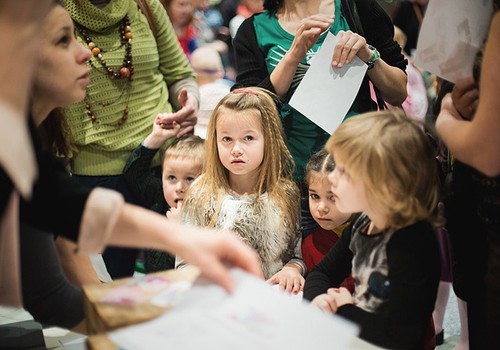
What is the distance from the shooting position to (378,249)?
134cm

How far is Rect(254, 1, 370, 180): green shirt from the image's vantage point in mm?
1933

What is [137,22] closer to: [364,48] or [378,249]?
[364,48]

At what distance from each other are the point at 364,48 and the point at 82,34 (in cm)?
85

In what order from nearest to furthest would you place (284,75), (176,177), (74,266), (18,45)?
(18,45) < (74,266) < (284,75) < (176,177)

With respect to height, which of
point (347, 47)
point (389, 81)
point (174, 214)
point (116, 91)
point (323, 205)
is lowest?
point (174, 214)

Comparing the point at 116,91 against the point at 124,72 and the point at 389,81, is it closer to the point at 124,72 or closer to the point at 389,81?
the point at 124,72

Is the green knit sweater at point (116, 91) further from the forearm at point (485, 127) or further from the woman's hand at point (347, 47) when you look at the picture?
the forearm at point (485, 127)

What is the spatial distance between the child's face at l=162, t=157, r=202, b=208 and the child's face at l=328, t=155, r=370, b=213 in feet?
3.12

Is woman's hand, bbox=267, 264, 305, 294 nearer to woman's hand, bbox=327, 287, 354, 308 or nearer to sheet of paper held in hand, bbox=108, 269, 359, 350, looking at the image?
woman's hand, bbox=327, 287, 354, 308

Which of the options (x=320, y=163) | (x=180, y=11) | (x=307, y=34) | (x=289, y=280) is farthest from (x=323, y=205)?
(x=180, y=11)

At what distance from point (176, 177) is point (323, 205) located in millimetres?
596

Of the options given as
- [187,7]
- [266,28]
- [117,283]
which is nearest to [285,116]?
[266,28]

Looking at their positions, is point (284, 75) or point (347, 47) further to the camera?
point (284, 75)

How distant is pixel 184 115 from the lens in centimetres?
220
